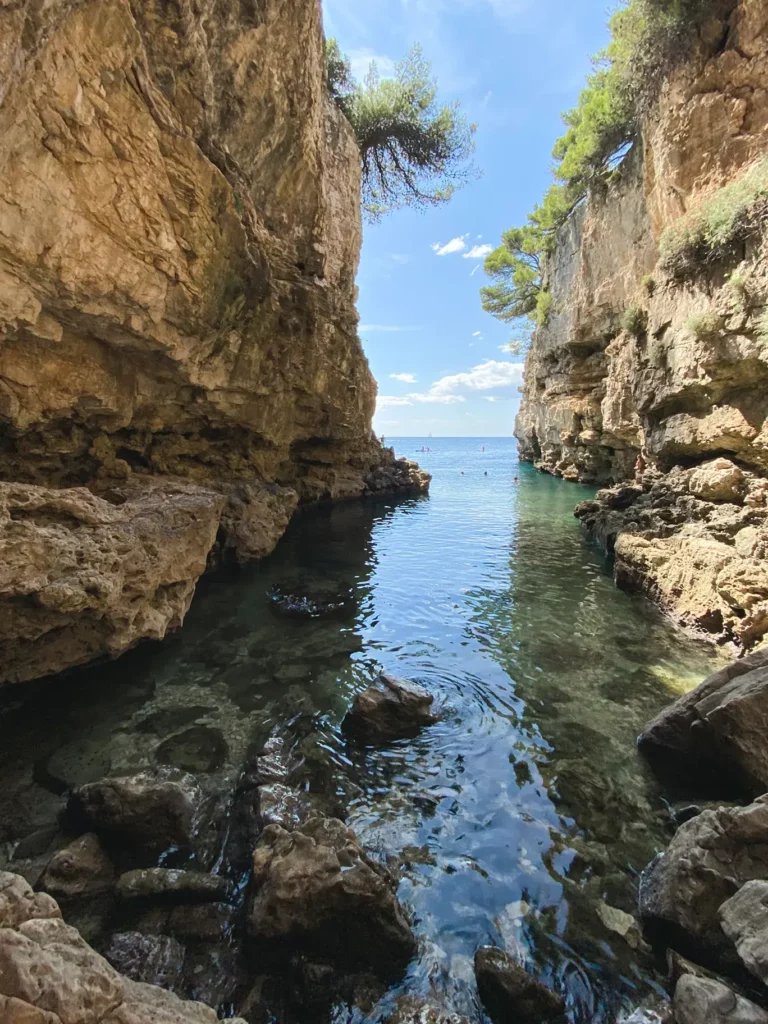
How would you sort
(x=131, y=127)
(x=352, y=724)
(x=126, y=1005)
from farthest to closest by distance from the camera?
(x=131, y=127), (x=352, y=724), (x=126, y=1005)

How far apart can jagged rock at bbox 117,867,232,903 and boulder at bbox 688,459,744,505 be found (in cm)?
1281

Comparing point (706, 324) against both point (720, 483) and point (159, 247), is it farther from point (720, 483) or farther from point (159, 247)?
point (159, 247)

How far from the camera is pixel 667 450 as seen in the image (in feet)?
49.5

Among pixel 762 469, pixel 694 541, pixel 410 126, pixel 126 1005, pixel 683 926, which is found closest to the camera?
pixel 126 1005

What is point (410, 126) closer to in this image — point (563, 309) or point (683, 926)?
point (563, 309)

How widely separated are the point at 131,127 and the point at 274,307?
558 centimetres

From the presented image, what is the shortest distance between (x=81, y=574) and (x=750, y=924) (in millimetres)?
6435

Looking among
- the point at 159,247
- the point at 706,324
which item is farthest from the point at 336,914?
the point at 706,324

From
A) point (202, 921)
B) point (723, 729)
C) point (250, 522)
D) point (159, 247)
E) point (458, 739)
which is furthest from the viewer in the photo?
point (250, 522)

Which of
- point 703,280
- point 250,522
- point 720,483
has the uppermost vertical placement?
point 703,280

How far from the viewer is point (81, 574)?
18.2ft

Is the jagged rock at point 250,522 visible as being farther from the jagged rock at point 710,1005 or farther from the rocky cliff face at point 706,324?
the jagged rock at point 710,1005

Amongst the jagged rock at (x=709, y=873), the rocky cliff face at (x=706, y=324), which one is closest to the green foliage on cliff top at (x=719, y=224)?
the rocky cliff face at (x=706, y=324)

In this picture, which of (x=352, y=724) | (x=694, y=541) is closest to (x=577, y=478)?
(x=694, y=541)
